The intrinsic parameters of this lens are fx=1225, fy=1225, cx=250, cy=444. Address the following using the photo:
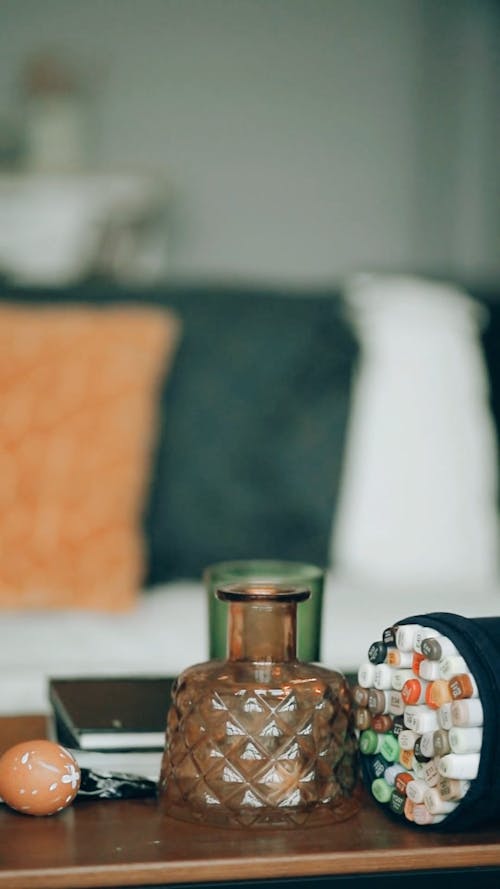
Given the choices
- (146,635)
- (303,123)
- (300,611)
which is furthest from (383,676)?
(303,123)

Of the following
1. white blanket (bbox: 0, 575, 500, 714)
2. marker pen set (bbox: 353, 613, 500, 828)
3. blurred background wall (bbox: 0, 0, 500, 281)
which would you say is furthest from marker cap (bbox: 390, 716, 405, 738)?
blurred background wall (bbox: 0, 0, 500, 281)

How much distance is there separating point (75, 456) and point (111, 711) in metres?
0.70

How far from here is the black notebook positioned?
33.9 inches

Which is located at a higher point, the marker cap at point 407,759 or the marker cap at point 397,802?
the marker cap at point 407,759

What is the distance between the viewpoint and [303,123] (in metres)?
3.81

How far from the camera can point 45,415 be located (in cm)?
158

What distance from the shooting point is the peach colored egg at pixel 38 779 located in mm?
763

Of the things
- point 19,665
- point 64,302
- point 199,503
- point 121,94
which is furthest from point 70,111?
point 19,665

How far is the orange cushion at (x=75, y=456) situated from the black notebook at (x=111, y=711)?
503 millimetres

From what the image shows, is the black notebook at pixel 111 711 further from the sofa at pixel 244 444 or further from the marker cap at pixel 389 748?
the sofa at pixel 244 444

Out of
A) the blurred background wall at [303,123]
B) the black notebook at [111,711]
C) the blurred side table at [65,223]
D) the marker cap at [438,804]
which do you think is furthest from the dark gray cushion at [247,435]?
the blurred background wall at [303,123]

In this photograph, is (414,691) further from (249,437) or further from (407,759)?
(249,437)

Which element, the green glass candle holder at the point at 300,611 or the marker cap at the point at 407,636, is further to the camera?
the green glass candle holder at the point at 300,611

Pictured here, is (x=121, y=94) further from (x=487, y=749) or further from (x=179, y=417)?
(x=487, y=749)
